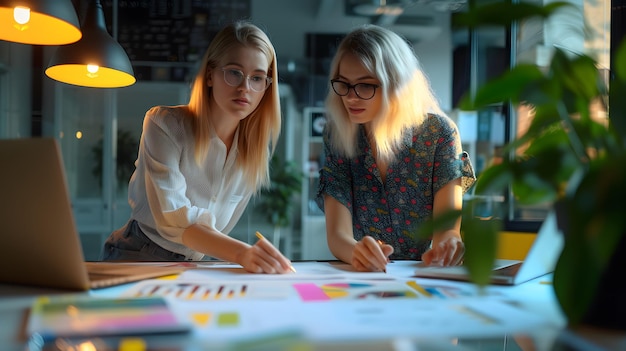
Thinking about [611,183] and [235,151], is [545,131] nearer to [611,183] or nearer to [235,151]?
[611,183]

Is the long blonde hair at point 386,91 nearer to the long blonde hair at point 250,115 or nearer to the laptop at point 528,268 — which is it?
the long blonde hair at point 250,115

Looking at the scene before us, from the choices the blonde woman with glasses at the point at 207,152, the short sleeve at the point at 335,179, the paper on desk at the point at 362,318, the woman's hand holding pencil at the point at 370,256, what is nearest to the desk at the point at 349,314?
the paper on desk at the point at 362,318

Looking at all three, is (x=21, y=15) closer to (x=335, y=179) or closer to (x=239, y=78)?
(x=239, y=78)

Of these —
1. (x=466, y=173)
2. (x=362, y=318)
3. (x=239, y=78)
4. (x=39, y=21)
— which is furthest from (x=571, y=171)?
(x=39, y=21)

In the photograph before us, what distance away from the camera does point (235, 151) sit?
1902mm

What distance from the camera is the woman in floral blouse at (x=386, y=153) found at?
5.81ft

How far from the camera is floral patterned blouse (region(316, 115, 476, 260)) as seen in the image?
178 centimetres

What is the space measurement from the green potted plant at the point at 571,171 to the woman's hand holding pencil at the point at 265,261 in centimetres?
57

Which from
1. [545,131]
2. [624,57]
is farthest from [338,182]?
[624,57]

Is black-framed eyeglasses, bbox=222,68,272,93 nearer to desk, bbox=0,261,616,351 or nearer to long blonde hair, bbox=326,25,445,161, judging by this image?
long blonde hair, bbox=326,25,445,161

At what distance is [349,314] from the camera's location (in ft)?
2.62

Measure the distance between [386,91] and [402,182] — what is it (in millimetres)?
292

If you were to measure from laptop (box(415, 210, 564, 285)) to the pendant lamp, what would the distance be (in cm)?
181

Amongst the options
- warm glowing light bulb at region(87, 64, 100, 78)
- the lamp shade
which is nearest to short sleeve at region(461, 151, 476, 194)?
the lamp shade
